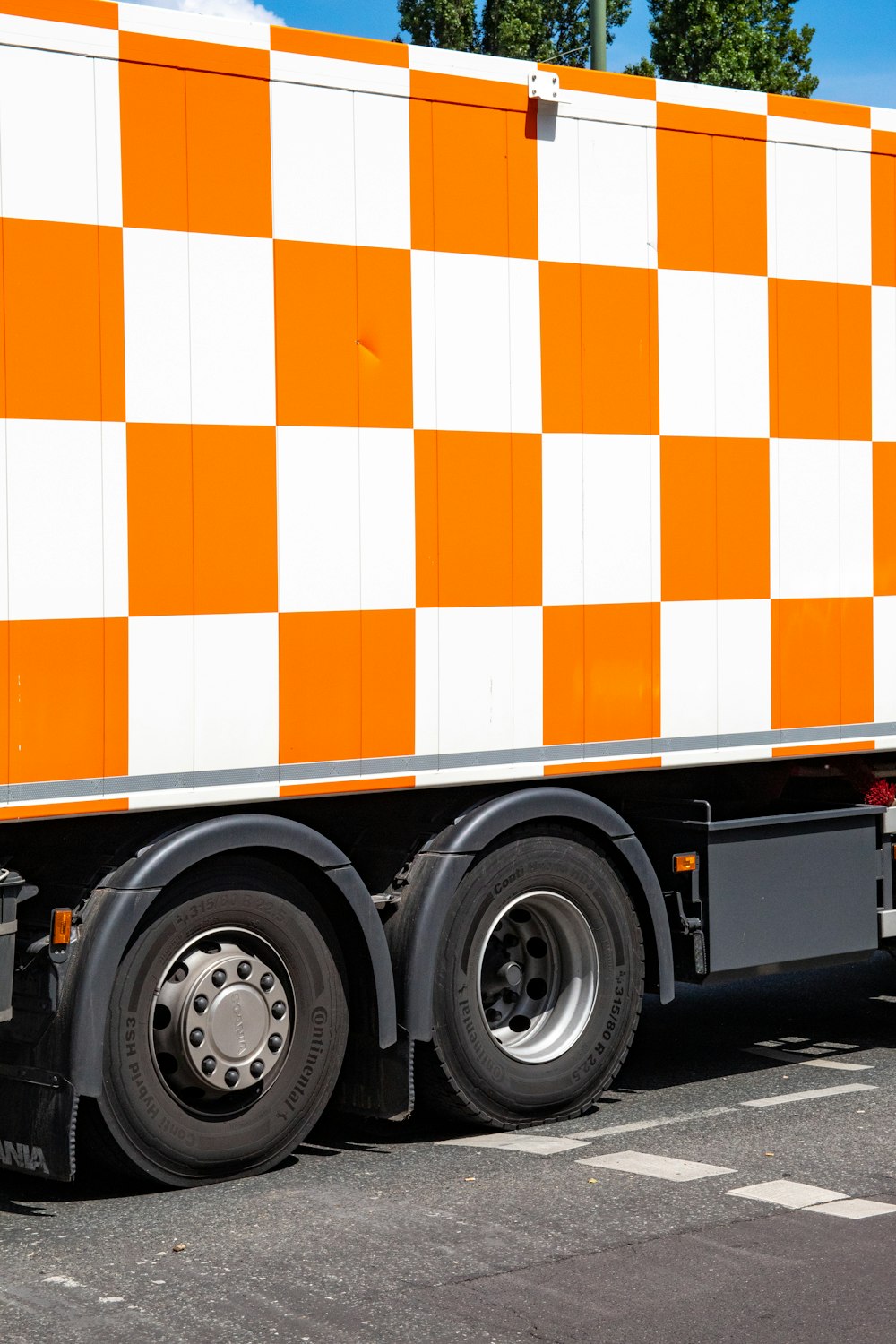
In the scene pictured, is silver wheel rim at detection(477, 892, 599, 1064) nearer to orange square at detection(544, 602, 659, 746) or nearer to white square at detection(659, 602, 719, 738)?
orange square at detection(544, 602, 659, 746)

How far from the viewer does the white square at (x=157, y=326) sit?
556 cm

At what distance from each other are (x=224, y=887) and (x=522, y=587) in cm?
147

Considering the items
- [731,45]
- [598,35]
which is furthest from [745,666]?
[731,45]

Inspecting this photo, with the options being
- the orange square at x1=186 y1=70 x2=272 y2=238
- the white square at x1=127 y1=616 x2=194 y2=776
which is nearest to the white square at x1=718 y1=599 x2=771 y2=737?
the white square at x1=127 y1=616 x2=194 y2=776

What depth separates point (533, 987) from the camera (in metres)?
6.64

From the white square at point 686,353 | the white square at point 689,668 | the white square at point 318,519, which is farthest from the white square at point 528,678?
the white square at point 686,353

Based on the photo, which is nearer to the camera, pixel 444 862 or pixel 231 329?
pixel 231 329

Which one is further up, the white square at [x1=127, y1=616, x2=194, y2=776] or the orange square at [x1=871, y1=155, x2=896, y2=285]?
the orange square at [x1=871, y1=155, x2=896, y2=285]

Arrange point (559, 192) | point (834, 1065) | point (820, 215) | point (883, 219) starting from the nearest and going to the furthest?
1. point (559, 192)
2. point (820, 215)
3. point (883, 219)
4. point (834, 1065)

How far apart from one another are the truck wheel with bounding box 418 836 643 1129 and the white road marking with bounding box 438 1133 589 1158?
0.07 metres

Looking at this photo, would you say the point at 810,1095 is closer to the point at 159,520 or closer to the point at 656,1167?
the point at 656,1167

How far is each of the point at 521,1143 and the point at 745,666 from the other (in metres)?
1.93

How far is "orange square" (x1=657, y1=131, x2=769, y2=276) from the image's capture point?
668 centimetres

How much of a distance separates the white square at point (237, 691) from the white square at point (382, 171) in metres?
1.33
